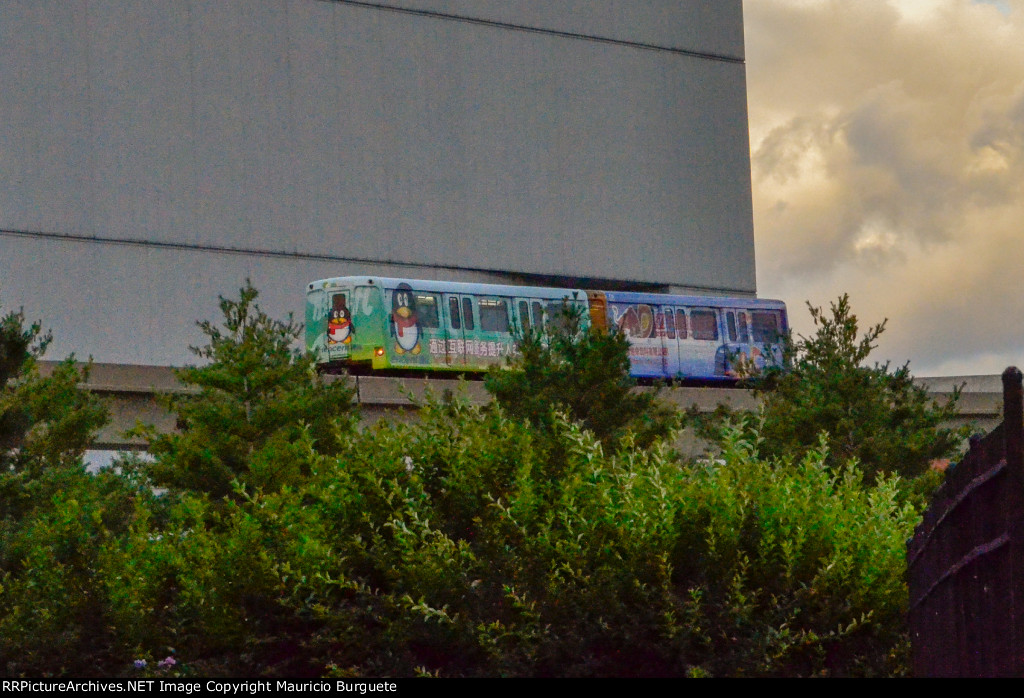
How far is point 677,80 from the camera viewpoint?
58969mm

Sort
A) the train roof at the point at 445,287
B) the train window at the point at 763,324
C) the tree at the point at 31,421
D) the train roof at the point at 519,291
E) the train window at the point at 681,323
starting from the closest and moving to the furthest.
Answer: the tree at the point at 31,421 < the train roof at the point at 445,287 < the train roof at the point at 519,291 < the train window at the point at 681,323 < the train window at the point at 763,324

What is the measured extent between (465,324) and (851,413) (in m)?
17.8

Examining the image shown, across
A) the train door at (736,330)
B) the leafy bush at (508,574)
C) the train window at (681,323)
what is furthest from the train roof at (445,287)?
the leafy bush at (508,574)

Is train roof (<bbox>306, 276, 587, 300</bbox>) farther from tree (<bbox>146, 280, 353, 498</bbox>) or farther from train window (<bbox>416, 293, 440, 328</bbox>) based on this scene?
tree (<bbox>146, 280, 353, 498</bbox>)

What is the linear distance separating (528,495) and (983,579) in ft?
18.7

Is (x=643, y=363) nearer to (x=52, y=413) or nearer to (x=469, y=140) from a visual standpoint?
(x=469, y=140)

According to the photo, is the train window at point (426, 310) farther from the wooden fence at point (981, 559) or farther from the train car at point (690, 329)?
the wooden fence at point (981, 559)

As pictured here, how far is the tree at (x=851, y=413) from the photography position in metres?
24.8

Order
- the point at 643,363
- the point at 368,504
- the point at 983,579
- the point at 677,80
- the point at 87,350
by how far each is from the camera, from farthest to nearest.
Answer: the point at 677,80
the point at 87,350
the point at 643,363
the point at 368,504
the point at 983,579

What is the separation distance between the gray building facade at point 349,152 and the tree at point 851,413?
87.2ft

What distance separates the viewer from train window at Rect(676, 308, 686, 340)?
151ft

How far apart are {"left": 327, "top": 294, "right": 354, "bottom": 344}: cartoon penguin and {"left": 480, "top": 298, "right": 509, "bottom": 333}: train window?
3.86m

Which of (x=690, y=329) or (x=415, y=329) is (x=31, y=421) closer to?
(x=415, y=329)

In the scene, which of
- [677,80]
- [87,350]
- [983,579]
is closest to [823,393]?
[983,579]
